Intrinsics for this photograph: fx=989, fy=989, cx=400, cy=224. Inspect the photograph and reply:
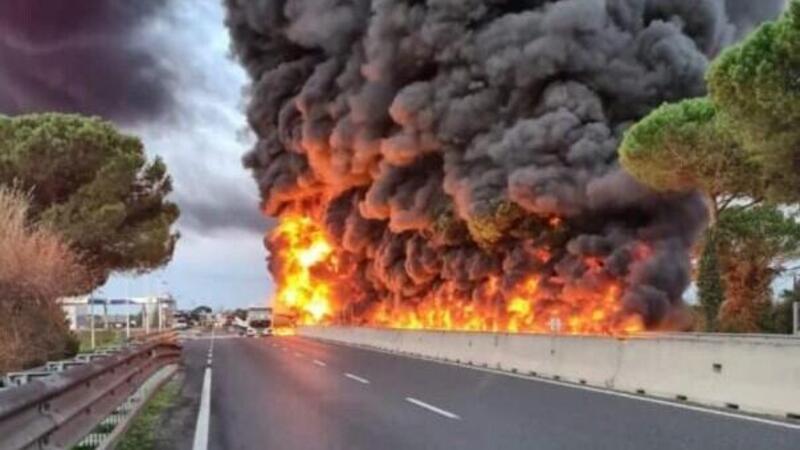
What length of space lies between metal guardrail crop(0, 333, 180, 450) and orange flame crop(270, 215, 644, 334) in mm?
22968

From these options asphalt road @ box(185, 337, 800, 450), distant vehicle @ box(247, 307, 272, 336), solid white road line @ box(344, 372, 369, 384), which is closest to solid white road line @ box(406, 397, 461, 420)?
asphalt road @ box(185, 337, 800, 450)

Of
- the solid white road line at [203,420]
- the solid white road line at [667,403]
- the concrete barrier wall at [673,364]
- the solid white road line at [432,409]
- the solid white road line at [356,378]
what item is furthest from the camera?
the solid white road line at [356,378]

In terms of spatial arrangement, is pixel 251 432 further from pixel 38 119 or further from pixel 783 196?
pixel 38 119

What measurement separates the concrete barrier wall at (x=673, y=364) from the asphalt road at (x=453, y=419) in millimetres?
911

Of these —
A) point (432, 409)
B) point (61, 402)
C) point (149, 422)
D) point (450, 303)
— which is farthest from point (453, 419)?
point (450, 303)

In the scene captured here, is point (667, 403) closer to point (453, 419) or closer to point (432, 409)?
point (432, 409)

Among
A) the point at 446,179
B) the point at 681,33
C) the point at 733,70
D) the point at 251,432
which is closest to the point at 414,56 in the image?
the point at 446,179

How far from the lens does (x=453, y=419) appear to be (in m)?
13.0

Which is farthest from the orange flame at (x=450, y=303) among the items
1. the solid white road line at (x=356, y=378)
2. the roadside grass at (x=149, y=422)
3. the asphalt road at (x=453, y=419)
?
the roadside grass at (x=149, y=422)

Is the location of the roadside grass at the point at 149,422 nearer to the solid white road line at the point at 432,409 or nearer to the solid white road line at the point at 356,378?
the solid white road line at the point at 356,378

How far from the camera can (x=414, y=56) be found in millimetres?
52562

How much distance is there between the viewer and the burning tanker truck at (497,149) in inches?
1649

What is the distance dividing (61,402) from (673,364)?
1057 cm

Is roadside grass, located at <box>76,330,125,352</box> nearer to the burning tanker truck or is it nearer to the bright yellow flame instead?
the burning tanker truck
